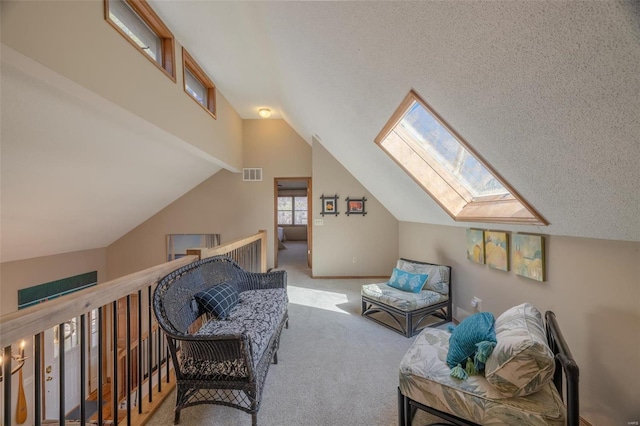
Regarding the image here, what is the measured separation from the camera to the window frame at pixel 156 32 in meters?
2.22

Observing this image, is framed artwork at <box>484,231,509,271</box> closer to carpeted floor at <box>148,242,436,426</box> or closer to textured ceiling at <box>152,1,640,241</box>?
textured ceiling at <box>152,1,640,241</box>

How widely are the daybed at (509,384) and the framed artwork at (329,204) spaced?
3.47m

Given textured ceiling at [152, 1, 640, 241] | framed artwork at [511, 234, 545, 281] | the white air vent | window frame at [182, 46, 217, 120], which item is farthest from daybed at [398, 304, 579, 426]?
the white air vent

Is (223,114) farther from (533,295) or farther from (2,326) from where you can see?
(533,295)

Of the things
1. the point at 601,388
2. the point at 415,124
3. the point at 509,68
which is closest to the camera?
the point at 509,68

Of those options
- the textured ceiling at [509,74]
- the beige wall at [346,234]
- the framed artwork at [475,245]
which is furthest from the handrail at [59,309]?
the beige wall at [346,234]

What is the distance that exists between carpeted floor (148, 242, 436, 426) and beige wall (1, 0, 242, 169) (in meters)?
2.44

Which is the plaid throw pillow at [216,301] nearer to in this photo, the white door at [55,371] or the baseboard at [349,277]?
the baseboard at [349,277]

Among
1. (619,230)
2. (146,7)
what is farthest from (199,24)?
(619,230)

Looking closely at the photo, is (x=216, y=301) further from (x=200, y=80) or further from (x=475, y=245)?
(x=200, y=80)

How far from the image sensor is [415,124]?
2.48m

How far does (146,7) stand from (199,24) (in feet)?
1.58

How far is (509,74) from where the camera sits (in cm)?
116

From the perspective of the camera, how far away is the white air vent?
221 inches
